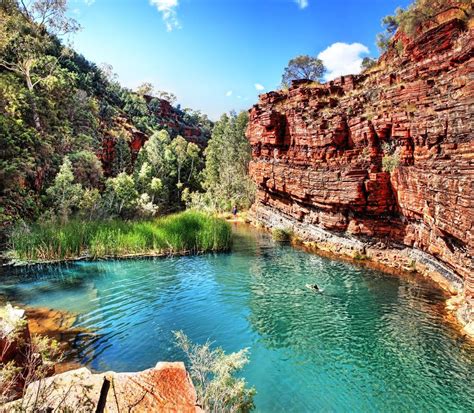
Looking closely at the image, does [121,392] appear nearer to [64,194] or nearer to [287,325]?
[287,325]

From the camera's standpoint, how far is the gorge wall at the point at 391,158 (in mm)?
11562

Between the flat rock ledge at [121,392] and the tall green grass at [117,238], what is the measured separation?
13282 millimetres

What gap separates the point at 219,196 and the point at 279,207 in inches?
571

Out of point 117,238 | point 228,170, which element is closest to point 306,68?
point 228,170

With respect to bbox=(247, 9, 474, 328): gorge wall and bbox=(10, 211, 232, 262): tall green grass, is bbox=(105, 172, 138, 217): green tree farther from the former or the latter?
bbox=(247, 9, 474, 328): gorge wall

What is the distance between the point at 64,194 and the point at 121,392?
Result: 20.2 metres

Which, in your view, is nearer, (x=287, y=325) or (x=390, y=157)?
(x=287, y=325)

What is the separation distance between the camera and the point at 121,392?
13.0ft

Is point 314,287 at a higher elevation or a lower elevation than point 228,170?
lower

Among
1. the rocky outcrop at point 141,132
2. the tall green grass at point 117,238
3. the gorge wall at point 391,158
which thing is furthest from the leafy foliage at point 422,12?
the rocky outcrop at point 141,132

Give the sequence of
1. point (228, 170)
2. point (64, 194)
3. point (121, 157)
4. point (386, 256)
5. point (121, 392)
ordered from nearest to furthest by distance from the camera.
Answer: point (121, 392) → point (386, 256) → point (64, 194) → point (121, 157) → point (228, 170)

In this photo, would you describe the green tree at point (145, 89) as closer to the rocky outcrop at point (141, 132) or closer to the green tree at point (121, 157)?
the rocky outcrop at point (141, 132)

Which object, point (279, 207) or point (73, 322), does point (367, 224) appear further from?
point (73, 322)

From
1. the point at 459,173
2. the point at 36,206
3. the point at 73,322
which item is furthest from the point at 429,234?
the point at 36,206
